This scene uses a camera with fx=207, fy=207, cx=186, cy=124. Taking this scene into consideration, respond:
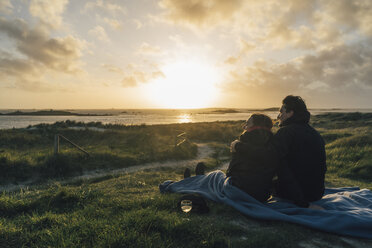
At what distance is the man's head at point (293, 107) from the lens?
395 centimetres

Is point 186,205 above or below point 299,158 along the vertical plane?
below

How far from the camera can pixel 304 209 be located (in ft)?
12.2

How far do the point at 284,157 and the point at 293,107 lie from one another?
98 centimetres

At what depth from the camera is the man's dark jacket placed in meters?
3.78

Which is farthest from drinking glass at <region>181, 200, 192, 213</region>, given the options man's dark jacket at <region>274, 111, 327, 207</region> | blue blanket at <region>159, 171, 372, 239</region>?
man's dark jacket at <region>274, 111, 327, 207</region>

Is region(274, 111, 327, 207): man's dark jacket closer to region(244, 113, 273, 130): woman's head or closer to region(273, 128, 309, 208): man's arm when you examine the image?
region(273, 128, 309, 208): man's arm

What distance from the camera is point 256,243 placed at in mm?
2928

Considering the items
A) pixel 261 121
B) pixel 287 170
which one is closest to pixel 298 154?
pixel 287 170

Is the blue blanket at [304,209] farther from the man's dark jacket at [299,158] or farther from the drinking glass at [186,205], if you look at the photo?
the drinking glass at [186,205]

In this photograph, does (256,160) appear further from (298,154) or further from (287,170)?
(298,154)

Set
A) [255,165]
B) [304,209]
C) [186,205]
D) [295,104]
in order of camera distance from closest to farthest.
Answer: [304,209], [255,165], [295,104], [186,205]

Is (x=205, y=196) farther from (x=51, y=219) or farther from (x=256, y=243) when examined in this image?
(x=51, y=219)

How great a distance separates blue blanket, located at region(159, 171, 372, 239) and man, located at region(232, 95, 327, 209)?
0.32 m

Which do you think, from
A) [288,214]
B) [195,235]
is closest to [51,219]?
[195,235]
